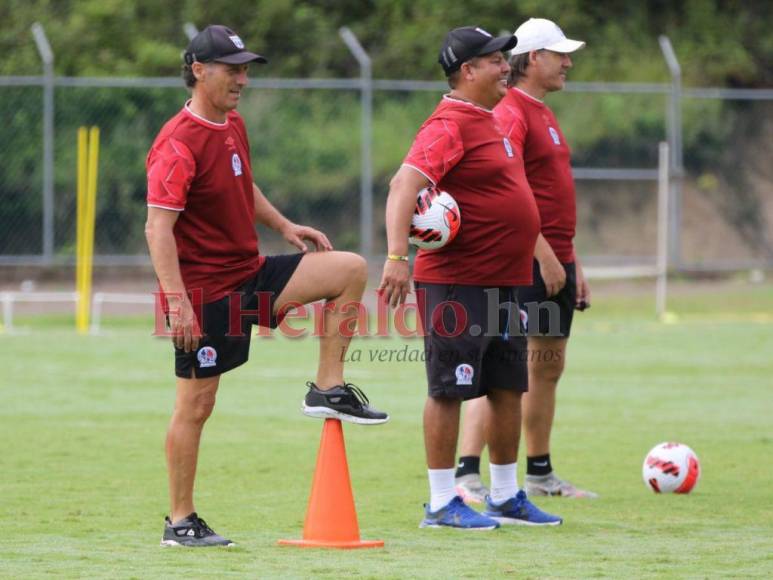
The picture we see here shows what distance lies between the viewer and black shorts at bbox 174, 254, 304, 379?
6270 mm

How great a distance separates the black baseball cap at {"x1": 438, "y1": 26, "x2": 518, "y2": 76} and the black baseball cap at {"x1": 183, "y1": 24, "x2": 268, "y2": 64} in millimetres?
993

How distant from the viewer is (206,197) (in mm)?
6234

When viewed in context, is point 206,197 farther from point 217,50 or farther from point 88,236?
point 88,236

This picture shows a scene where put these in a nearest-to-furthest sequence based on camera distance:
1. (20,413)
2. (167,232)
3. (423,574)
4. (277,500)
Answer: (423,574)
(167,232)
(277,500)
(20,413)

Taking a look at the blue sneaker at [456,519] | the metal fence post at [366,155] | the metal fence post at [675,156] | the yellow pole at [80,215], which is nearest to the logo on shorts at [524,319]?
the blue sneaker at [456,519]

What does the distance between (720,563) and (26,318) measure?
15.5 metres

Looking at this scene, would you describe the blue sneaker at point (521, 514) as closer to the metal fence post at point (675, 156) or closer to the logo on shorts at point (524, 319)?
the logo on shorts at point (524, 319)

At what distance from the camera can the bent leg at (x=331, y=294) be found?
640 cm

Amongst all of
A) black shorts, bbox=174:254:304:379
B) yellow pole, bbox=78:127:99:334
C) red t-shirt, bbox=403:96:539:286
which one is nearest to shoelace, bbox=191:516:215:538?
black shorts, bbox=174:254:304:379

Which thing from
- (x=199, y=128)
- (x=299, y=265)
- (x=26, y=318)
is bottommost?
(x=26, y=318)

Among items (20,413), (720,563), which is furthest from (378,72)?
(720,563)

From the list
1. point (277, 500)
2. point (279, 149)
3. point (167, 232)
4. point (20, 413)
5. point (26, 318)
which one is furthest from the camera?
point (279, 149)

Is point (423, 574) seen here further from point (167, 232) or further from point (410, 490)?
point (410, 490)

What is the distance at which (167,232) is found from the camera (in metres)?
6.09
